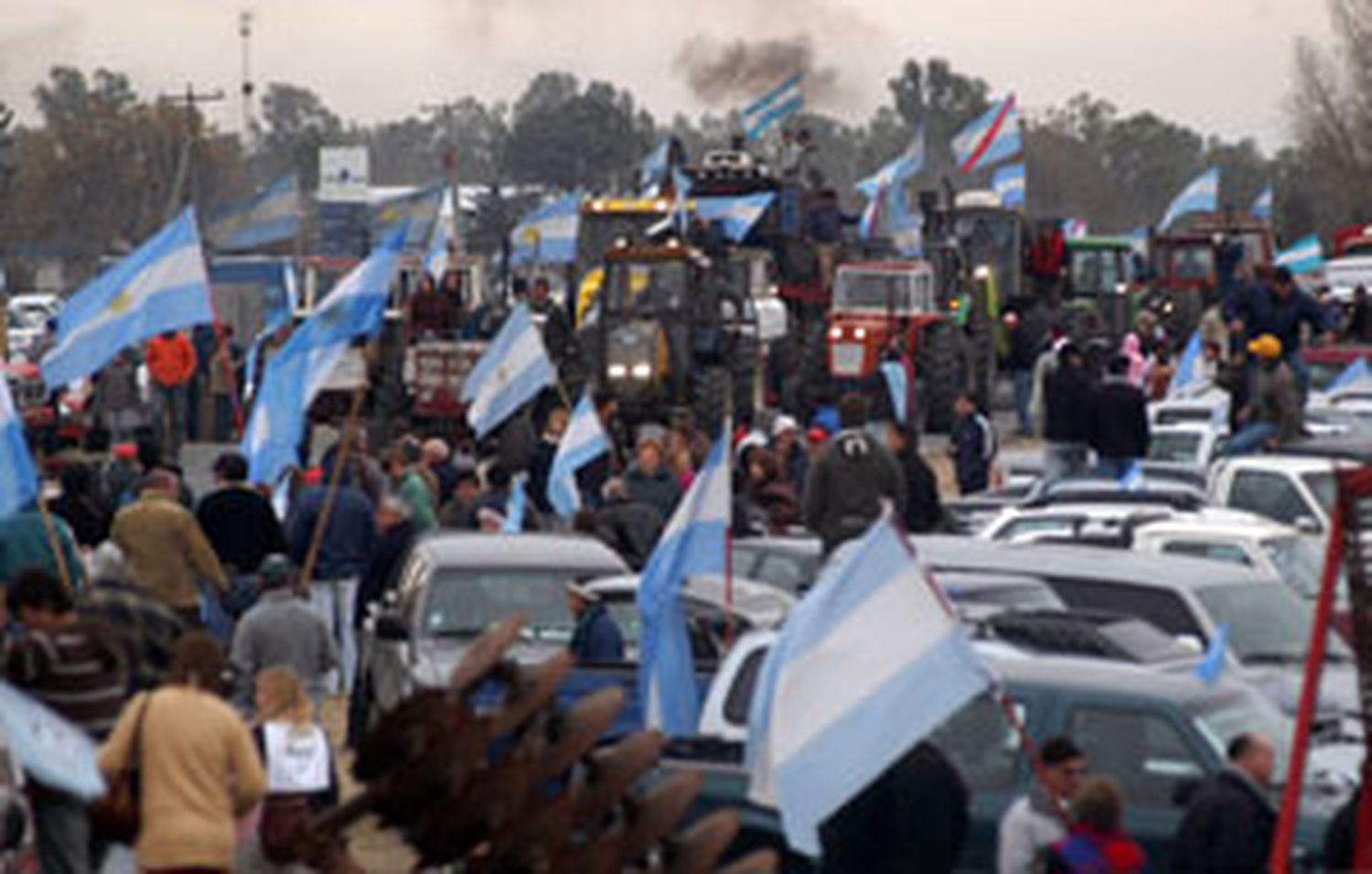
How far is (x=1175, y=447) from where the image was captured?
29859mm

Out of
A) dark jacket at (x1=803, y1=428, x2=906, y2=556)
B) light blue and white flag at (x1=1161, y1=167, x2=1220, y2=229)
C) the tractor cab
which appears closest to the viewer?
dark jacket at (x1=803, y1=428, x2=906, y2=556)

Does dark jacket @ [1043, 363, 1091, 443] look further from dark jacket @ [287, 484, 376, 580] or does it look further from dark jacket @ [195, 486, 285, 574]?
dark jacket @ [195, 486, 285, 574]

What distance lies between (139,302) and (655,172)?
32919mm

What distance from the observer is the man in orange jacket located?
36875mm

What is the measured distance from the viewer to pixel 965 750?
1412cm

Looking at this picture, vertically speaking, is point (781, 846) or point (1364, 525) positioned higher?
point (1364, 525)

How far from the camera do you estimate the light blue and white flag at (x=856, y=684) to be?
12.0 meters

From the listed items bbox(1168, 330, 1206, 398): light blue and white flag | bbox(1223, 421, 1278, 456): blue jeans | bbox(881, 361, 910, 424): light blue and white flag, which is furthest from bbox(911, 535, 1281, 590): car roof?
bbox(1168, 330, 1206, 398): light blue and white flag

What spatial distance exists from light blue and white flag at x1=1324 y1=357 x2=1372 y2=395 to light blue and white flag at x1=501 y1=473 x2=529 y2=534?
1152 centimetres

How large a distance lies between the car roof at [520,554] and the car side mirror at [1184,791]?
608 centimetres

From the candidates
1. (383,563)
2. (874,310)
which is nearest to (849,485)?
(383,563)

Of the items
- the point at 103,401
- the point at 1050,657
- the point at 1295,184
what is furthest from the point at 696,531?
the point at 1295,184

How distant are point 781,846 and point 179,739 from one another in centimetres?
260

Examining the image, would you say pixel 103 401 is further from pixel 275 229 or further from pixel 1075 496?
pixel 1075 496
